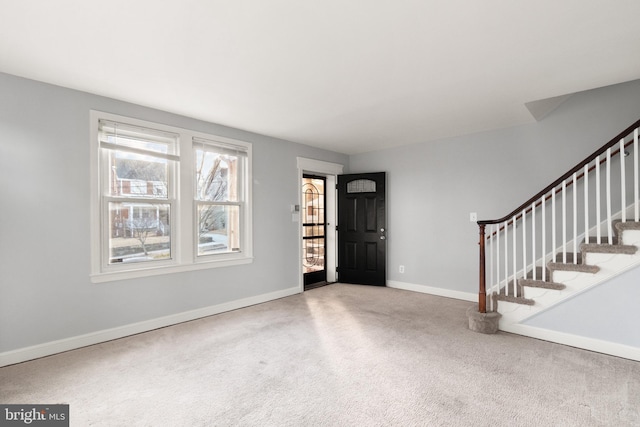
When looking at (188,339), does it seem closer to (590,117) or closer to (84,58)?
(84,58)

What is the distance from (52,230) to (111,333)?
3.80ft

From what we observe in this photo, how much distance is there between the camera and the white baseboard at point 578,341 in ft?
8.70

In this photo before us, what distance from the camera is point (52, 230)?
110 inches

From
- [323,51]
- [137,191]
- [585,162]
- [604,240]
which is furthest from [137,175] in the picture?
[604,240]

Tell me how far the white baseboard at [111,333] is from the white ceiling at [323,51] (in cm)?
239

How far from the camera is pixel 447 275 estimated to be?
15.7 feet

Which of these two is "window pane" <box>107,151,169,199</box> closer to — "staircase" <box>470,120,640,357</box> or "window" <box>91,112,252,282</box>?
"window" <box>91,112,252,282</box>

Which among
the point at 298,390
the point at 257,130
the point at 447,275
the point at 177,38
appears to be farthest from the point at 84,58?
the point at 447,275

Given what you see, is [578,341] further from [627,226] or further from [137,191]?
[137,191]

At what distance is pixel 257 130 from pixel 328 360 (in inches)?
122

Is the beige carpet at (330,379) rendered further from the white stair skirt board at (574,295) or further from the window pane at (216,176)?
the window pane at (216,176)

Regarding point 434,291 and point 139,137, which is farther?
point 434,291

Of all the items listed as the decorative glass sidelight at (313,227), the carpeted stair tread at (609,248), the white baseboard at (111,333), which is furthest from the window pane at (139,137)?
the carpeted stair tread at (609,248)

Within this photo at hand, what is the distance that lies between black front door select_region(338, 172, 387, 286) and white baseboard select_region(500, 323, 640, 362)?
2.41 metres
